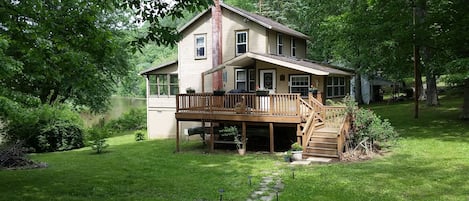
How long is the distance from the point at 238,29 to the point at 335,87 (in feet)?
20.6

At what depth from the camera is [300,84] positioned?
18.8 m

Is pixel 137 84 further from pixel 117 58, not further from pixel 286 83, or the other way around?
pixel 286 83

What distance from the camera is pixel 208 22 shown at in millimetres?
21125

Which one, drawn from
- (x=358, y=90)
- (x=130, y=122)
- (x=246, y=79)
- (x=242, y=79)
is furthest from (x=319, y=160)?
(x=130, y=122)

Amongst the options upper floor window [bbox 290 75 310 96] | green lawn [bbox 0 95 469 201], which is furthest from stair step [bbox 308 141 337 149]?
upper floor window [bbox 290 75 310 96]

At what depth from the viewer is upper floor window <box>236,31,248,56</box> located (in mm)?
20203

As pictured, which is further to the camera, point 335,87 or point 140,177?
point 335,87

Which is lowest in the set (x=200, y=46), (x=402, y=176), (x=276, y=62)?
(x=402, y=176)

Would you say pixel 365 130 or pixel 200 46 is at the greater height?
pixel 200 46

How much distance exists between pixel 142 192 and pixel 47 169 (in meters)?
5.90

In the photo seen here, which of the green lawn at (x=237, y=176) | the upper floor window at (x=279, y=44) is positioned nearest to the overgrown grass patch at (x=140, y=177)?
the green lawn at (x=237, y=176)

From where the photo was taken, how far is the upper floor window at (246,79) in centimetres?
2004

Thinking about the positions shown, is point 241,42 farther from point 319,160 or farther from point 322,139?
point 319,160

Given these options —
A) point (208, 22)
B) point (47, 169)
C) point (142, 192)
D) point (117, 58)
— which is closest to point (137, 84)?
point (117, 58)
